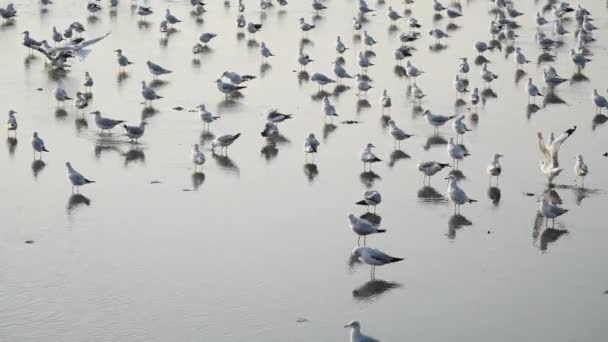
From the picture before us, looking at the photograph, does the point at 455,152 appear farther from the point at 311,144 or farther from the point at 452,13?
the point at 452,13

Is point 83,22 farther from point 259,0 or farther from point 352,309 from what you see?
point 352,309

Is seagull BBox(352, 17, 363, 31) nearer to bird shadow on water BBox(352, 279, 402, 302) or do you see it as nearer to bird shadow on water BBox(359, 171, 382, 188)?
bird shadow on water BBox(359, 171, 382, 188)

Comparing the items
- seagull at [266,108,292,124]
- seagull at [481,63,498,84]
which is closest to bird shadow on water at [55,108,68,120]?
seagull at [266,108,292,124]

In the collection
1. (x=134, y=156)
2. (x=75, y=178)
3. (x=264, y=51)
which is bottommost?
(x=75, y=178)

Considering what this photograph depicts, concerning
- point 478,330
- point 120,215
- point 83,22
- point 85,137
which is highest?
point 83,22

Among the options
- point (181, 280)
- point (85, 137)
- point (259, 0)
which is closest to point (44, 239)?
point (181, 280)

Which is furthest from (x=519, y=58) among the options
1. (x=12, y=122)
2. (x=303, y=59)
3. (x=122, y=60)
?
(x=12, y=122)
